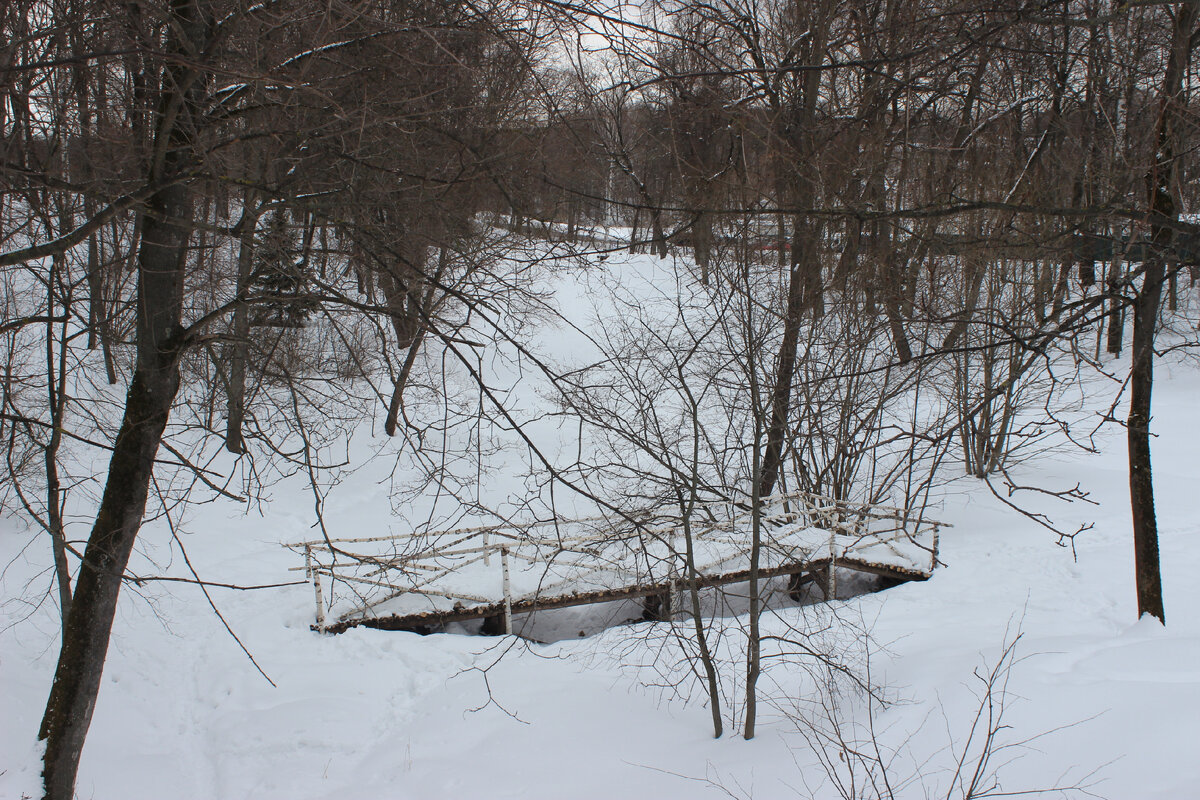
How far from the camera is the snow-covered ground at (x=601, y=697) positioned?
227 inches

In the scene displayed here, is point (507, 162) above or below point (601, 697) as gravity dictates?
above

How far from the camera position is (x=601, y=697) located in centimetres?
877

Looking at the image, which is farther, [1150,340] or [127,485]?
[127,485]

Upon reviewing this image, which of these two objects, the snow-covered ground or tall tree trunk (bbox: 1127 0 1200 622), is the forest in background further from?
the snow-covered ground

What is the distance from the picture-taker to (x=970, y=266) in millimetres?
11445

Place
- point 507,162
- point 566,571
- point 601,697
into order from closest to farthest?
point 507,162 → point 601,697 → point 566,571

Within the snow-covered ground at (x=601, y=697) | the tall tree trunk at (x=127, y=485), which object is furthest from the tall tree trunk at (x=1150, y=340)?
the tall tree trunk at (x=127, y=485)

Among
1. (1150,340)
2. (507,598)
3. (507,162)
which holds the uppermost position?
(507,162)

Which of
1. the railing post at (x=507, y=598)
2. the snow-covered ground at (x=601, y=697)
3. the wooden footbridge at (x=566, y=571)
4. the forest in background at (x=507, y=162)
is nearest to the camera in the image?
the forest in background at (x=507, y=162)

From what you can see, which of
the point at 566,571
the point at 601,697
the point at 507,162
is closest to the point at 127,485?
the point at 507,162

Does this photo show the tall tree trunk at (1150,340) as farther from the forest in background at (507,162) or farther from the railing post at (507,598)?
the railing post at (507,598)

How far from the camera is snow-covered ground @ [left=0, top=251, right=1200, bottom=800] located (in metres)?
5.77

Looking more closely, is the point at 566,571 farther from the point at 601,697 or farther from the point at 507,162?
the point at 507,162

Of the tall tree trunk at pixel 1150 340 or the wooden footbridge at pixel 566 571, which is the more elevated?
the tall tree trunk at pixel 1150 340
